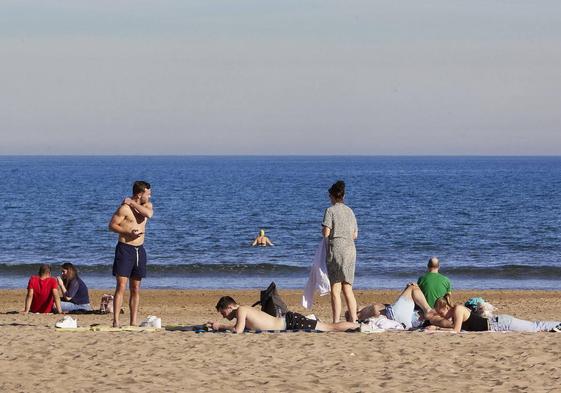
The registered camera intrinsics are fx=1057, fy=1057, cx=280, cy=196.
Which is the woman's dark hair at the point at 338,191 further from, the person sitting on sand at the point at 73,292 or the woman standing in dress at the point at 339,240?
the person sitting on sand at the point at 73,292

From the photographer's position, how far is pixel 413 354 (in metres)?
10.7

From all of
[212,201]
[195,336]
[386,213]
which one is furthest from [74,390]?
[212,201]

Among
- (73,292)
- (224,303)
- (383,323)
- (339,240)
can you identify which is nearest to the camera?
(224,303)

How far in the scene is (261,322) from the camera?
12.3 metres

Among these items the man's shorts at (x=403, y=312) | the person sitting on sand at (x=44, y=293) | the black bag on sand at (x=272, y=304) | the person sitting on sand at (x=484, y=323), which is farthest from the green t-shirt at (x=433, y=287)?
the person sitting on sand at (x=44, y=293)

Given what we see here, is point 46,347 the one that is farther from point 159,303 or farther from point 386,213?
point 386,213

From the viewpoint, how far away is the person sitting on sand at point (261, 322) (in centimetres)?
1227

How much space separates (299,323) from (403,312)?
50.6 inches

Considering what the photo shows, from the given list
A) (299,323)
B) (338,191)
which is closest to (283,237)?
(338,191)

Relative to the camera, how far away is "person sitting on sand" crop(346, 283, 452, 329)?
41.4ft

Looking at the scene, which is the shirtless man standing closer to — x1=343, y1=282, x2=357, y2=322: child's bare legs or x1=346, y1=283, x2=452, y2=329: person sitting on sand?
x1=343, y1=282, x2=357, y2=322: child's bare legs

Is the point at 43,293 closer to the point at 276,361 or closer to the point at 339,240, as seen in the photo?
the point at 339,240

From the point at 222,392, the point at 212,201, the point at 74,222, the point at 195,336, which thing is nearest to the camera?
the point at 222,392

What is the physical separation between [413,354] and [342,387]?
1.61 metres
